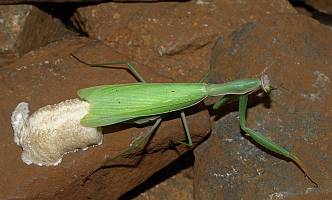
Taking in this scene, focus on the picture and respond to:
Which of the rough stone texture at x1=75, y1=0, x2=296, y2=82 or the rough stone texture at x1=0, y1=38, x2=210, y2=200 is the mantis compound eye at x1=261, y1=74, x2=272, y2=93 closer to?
the rough stone texture at x1=0, y1=38, x2=210, y2=200

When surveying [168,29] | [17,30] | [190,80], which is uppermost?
[17,30]

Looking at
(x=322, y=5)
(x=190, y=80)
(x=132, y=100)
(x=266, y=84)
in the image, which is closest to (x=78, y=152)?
(x=132, y=100)

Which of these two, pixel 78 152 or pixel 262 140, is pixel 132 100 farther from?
pixel 262 140

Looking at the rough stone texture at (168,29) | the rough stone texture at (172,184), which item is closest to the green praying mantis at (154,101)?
the rough stone texture at (168,29)

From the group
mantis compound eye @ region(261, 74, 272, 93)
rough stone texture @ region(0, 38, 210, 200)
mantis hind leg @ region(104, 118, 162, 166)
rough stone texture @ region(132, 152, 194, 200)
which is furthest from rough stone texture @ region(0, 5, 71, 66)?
mantis compound eye @ region(261, 74, 272, 93)

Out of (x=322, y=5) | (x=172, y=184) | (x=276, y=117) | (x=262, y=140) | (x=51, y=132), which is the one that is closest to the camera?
(x=51, y=132)

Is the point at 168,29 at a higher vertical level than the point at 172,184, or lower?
higher

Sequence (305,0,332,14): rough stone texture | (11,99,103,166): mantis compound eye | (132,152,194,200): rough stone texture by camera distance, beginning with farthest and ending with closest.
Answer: (305,0,332,14): rough stone texture, (132,152,194,200): rough stone texture, (11,99,103,166): mantis compound eye
